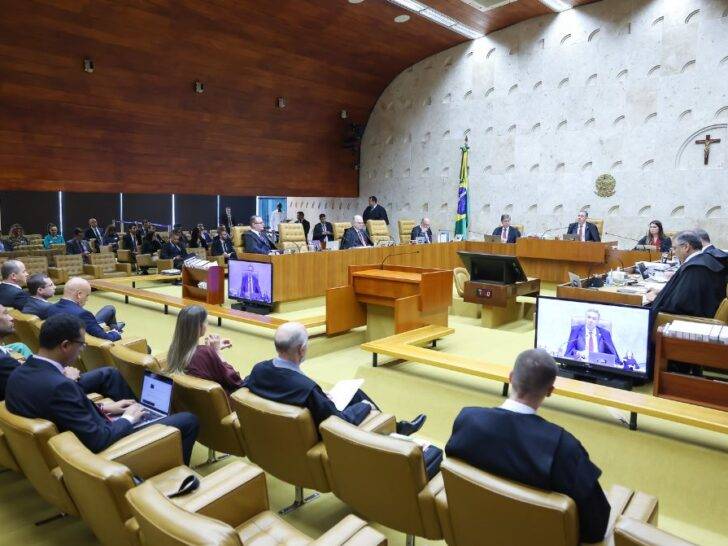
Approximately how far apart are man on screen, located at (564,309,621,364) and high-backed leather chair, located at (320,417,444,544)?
225cm

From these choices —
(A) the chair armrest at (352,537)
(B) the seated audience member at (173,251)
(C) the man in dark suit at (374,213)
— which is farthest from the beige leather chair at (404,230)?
(A) the chair armrest at (352,537)

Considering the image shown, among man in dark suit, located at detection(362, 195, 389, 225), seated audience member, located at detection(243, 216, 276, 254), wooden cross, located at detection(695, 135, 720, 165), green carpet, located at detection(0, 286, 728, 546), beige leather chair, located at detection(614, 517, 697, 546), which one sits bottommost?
green carpet, located at detection(0, 286, 728, 546)

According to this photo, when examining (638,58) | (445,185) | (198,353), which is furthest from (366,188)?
(198,353)

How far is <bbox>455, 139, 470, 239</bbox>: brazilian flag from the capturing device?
13.1m

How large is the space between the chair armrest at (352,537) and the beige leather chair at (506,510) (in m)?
0.37

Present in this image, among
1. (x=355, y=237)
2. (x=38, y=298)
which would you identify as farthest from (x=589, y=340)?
(x=355, y=237)

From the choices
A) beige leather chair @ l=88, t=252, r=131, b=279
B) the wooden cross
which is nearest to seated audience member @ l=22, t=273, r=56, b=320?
beige leather chair @ l=88, t=252, r=131, b=279

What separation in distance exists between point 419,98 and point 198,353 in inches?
497

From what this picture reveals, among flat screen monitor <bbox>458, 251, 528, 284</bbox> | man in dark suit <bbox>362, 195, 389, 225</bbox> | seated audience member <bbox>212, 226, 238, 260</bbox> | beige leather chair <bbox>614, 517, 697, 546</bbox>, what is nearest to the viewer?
beige leather chair <bbox>614, 517, 697, 546</bbox>

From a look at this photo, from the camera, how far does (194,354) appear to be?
3105 millimetres

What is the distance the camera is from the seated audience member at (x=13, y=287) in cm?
502

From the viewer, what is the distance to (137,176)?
11.7 m

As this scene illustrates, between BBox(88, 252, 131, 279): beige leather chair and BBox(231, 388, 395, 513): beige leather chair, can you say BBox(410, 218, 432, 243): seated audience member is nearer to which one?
BBox(88, 252, 131, 279): beige leather chair

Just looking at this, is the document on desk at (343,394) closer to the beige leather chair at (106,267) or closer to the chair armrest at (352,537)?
the chair armrest at (352,537)
